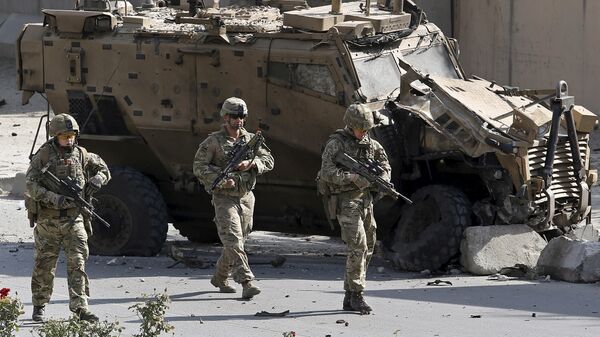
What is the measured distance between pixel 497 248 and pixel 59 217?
3.94 m

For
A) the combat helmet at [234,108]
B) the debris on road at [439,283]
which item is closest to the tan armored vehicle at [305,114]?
the debris on road at [439,283]

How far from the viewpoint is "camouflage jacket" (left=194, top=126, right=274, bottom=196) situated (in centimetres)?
1134

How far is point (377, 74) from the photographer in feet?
43.0

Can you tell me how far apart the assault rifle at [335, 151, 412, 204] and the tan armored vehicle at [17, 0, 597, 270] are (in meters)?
1.82

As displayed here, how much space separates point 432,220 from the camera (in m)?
12.9

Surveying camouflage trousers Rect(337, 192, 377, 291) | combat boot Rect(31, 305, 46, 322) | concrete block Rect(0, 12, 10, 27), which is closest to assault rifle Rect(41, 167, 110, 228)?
combat boot Rect(31, 305, 46, 322)

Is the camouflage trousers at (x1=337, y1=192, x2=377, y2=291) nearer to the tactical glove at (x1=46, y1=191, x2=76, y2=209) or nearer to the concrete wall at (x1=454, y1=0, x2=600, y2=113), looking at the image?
the tactical glove at (x1=46, y1=191, x2=76, y2=209)

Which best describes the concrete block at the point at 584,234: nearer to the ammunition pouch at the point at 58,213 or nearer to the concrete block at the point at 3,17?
the ammunition pouch at the point at 58,213

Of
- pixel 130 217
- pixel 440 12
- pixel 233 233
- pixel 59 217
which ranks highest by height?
pixel 440 12

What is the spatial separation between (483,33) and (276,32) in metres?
8.71

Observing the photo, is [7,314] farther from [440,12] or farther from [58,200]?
[440,12]

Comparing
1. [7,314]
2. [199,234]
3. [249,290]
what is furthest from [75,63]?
[7,314]

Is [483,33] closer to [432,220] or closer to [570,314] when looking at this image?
[432,220]

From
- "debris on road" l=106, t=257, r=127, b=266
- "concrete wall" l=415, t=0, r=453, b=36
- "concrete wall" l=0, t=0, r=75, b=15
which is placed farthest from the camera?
"concrete wall" l=0, t=0, r=75, b=15
